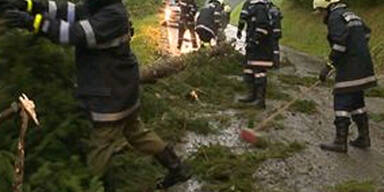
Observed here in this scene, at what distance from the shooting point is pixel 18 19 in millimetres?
4930

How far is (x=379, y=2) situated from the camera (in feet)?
79.6

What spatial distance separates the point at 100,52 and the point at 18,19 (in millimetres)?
748

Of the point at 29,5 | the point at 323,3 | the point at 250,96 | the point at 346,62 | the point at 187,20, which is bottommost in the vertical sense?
the point at 187,20

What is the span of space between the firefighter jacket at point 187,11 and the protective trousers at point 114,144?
15776mm

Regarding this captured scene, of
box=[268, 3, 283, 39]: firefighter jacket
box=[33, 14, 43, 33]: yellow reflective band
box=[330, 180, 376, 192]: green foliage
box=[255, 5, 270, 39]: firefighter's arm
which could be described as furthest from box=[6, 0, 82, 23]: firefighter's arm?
box=[268, 3, 283, 39]: firefighter jacket

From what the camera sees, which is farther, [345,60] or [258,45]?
[258,45]

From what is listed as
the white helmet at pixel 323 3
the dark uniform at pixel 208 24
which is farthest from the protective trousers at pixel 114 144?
the dark uniform at pixel 208 24

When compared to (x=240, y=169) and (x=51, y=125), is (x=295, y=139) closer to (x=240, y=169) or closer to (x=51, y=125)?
(x=240, y=169)

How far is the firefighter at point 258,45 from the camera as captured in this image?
35.8ft

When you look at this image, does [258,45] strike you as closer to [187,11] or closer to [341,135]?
[341,135]

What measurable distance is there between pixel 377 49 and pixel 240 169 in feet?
49.0

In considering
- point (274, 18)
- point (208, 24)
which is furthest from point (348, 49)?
point (208, 24)

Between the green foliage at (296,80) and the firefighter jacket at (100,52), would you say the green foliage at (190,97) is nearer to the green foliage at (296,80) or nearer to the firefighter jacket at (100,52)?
the green foliage at (296,80)

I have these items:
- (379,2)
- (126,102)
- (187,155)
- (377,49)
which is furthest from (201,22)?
(126,102)
